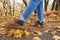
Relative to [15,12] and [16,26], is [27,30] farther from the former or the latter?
[15,12]

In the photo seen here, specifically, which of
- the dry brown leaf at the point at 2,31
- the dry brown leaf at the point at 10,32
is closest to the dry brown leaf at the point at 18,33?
the dry brown leaf at the point at 10,32

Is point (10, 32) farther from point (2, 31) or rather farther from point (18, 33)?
point (2, 31)

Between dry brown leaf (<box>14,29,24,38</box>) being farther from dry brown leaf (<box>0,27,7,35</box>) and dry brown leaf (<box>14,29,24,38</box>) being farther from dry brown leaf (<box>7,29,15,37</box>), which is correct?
dry brown leaf (<box>0,27,7,35</box>)

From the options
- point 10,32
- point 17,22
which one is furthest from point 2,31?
point 17,22

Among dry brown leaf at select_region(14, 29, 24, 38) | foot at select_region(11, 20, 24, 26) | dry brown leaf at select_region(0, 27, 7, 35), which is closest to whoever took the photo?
dry brown leaf at select_region(14, 29, 24, 38)

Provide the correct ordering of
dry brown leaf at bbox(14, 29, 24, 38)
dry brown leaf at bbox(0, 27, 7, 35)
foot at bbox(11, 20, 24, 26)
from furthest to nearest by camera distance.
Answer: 1. dry brown leaf at bbox(0, 27, 7, 35)
2. foot at bbox(11, 20, 24, 26)
3. dry brown leaf at bbox(14, 29, 24, 38)

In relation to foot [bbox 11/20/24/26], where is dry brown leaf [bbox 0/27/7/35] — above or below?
below

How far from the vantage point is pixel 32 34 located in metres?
4.28

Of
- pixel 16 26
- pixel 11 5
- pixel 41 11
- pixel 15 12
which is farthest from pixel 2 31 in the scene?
pixel 15 12

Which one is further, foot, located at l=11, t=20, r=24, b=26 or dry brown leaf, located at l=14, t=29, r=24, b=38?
foot, located at l=11, t=20, r=24, b=26

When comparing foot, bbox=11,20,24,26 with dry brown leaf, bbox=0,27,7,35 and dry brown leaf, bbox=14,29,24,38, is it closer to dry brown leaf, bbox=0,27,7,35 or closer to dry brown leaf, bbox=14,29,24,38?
dry brown leaf, bbox=14,29,24,38

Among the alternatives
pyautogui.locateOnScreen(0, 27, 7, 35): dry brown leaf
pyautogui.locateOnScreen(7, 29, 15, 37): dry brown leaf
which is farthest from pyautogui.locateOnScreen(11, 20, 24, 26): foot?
pyautogui.locateOnScreen(0, 27, 7, 35): dry brown leaf

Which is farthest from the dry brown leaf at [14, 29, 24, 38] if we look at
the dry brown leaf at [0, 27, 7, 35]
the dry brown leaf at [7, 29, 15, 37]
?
the dry brown leaf at [0, 27, 7, 35]

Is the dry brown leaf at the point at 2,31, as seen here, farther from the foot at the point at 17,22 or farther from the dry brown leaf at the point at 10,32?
the foot at the point at 17,22
